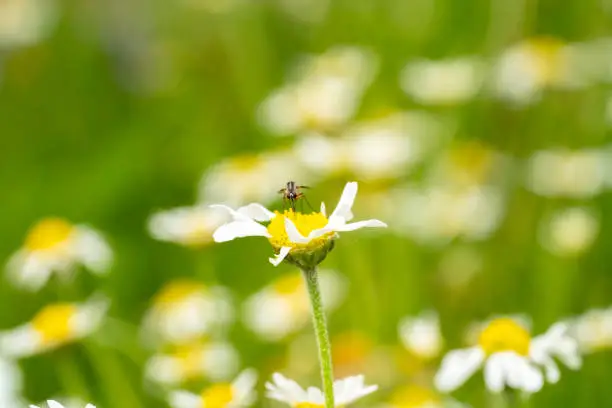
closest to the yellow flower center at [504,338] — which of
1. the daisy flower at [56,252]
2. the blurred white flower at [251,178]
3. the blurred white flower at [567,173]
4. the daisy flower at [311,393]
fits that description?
the daisy flower at [311,393]

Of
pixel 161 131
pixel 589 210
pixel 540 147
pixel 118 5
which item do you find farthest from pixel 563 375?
pixel 118 5

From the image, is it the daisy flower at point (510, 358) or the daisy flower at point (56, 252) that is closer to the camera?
the daisy flower at point (510, 358)

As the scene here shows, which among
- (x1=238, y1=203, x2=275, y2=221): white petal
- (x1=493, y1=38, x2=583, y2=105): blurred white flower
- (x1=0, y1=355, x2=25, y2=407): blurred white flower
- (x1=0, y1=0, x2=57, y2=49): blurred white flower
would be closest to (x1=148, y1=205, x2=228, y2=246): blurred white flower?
(x1=0, y1=355, x2=25, y2=407): blurred white flower

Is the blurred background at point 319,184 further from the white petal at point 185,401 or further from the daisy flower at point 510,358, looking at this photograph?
the white petal at point 185,401

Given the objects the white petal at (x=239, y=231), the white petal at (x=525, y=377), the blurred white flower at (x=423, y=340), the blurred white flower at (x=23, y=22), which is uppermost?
the blurred white flower at (x=23, y=22)

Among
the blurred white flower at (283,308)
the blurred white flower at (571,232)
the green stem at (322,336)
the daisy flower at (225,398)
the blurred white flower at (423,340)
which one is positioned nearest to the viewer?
the green stem at (322,336)

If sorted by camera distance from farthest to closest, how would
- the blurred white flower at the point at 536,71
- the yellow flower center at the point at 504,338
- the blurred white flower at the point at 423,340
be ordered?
1. the blurred white flower at the point at 536,71
2. the blurred white flower at the point at 423,340
3. the yellow flower center at the point at 504,338

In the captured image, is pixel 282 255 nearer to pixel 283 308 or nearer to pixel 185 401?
pixel 185 401
